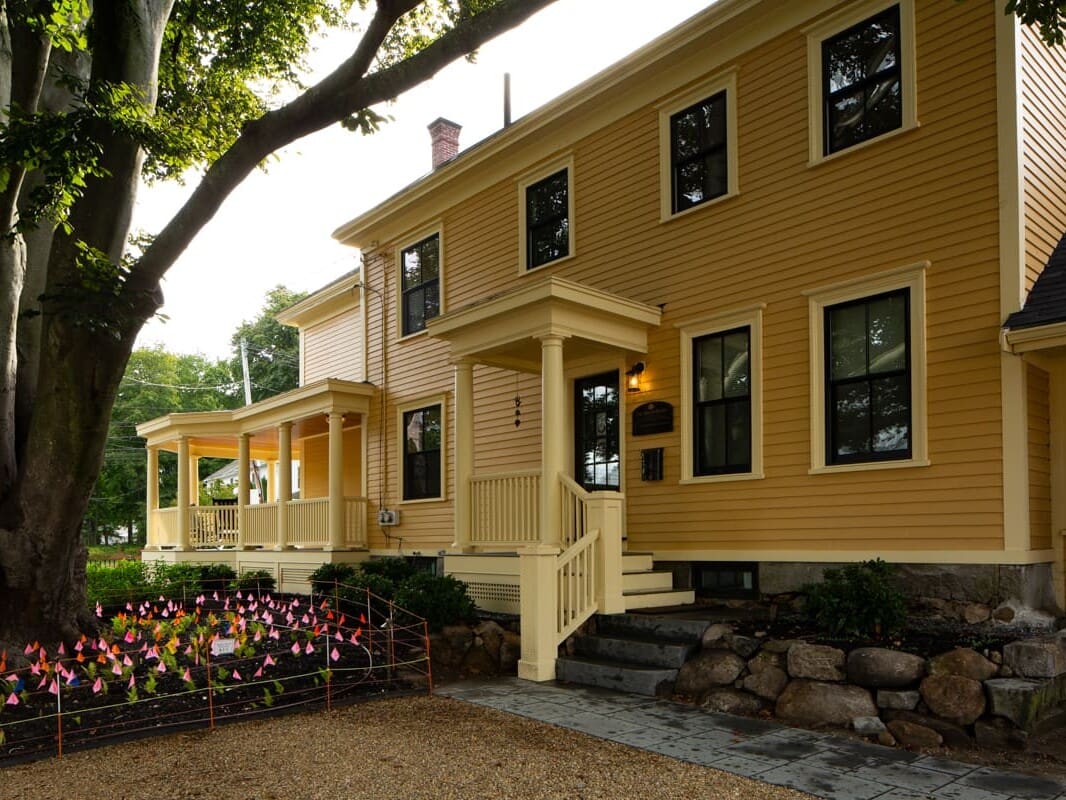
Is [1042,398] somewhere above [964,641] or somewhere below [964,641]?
above

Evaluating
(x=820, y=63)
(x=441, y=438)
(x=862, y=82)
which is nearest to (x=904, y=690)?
(x=862, y=82)

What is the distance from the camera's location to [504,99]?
1595cm

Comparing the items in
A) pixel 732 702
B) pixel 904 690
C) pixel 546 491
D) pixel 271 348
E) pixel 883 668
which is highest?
pixel 271 348

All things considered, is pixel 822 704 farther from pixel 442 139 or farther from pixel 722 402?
pixel 442 139

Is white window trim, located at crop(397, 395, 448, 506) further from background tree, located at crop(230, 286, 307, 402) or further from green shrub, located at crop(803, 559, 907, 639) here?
background tree, located at crop(230, 286, 307, 402)

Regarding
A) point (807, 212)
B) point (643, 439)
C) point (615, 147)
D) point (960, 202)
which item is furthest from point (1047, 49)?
point (643, 439)

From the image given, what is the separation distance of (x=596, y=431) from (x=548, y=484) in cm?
197

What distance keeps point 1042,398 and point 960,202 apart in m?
1.86

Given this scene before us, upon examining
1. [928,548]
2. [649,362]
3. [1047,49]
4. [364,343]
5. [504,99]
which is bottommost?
[928,548]

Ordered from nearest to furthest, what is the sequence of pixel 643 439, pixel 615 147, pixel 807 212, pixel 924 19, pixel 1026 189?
pixel 1026 189 → pixel 924 19 → pixel 807 212 → pixel 643 439 → pixel 615 147

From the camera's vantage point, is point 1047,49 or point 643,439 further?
point 643,439

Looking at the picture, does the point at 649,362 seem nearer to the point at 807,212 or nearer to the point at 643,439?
the point at 643,439

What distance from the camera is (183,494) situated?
17.4 meters

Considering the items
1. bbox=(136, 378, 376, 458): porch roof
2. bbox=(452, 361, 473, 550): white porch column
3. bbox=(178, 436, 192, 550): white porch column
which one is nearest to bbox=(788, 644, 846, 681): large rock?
bbox=(452, 361, 473, 550): white porch column
